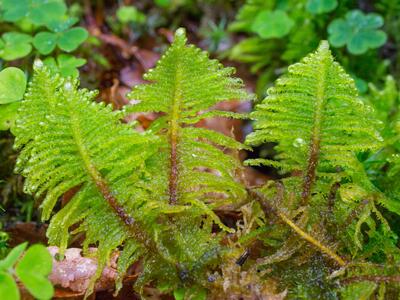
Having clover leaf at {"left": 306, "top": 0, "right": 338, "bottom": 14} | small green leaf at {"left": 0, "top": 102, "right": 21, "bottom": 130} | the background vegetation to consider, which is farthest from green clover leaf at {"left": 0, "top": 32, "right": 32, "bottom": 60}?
clover leaf at {"left": 306, "top": 0, "right": 338, "bottom": 14}

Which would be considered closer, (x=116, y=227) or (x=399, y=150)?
(x=116, y=227)

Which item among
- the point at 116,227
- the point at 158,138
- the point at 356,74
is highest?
Result: the point at 158,138

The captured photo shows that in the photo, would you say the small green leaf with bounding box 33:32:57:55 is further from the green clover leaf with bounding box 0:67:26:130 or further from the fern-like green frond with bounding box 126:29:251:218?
the fern-like green frond with bounding box 126:29:251:218

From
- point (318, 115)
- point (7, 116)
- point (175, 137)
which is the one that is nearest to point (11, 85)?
point (7, 116)

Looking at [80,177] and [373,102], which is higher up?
[80,177]

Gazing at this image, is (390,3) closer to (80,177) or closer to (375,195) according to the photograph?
(375,195)

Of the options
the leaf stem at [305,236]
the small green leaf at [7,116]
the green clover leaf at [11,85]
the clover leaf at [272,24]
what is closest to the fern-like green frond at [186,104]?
the leaf stem at [305,236]

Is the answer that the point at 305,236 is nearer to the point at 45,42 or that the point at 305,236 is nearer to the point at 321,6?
the point at 45,42

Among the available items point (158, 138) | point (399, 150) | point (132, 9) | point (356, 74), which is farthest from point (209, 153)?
point (132, 9)
